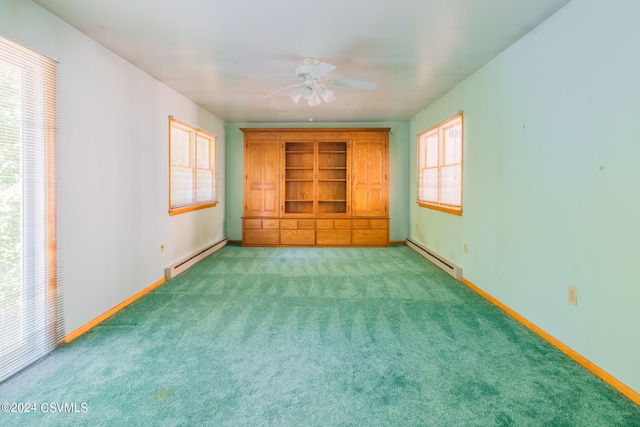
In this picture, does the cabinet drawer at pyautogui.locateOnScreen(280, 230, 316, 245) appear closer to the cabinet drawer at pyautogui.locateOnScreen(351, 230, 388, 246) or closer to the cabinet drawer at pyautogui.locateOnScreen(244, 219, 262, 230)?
the cabinet drawer at pyautogui.locateOnScreen(244, 219, 262, 230)

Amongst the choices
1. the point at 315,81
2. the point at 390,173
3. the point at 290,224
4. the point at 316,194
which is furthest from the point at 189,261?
the point at 390,173

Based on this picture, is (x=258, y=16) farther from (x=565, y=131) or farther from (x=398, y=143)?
(x=398, y=143)

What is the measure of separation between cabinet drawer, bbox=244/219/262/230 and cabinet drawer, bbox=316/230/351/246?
1.16 meters

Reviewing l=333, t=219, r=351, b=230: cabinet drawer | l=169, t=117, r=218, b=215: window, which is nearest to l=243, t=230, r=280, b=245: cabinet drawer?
l=169, t=117, r=218, b=215: window

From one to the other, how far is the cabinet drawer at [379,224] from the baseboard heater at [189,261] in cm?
296

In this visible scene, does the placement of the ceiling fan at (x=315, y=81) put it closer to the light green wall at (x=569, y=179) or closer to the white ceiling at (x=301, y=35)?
the white ceiling at (x=301, y=35)

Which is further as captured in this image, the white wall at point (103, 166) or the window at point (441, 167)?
the window at point (441, 167)

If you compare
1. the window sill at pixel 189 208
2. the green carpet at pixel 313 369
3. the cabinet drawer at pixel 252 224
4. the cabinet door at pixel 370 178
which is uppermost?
the cabinet door at pixel 370 178

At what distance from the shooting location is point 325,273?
4883mm

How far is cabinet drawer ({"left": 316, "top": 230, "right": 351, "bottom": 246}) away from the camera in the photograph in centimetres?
695

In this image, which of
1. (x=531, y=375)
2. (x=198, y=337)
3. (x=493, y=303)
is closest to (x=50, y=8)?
(x=198, y=337)

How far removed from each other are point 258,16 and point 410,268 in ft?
12.5

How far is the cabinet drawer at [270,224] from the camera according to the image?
6.99 meters

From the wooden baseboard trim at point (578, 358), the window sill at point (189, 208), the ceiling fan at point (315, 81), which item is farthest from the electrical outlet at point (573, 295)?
the window sill at point (189, 208)
